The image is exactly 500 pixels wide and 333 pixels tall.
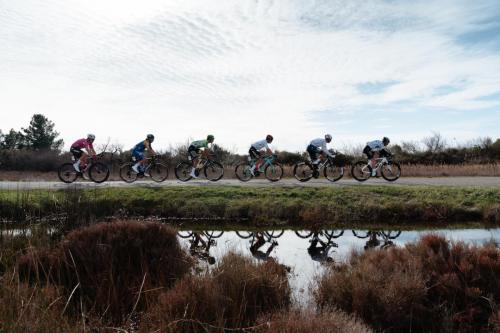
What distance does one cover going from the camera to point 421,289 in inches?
274

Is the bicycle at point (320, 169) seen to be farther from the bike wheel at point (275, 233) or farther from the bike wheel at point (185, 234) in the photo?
the bike wheel at point (185, 234)

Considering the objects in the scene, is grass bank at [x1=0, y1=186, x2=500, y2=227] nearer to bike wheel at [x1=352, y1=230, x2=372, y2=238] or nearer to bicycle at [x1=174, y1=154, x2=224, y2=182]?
bike wheel at [x1=352, y1=230, x2=372, y2=238]

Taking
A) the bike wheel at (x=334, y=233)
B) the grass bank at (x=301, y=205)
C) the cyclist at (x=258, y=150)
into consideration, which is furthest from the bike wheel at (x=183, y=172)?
the bike wheel at (x=334, y=233)

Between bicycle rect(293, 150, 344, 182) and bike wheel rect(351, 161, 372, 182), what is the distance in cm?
73

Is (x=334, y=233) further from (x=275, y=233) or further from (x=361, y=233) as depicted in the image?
(x=275, y=233)

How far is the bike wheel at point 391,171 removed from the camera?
71.1 ft

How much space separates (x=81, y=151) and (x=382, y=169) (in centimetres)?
1449

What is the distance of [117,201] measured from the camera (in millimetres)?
15992

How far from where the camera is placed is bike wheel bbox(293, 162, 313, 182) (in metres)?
21.9

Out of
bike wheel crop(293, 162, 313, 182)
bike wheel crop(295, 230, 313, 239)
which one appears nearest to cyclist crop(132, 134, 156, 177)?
bike wheel crop(293, 162, 313, 182)

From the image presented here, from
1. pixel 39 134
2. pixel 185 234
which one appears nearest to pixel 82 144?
pixel 185 234

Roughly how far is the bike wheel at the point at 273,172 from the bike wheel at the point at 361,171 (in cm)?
364

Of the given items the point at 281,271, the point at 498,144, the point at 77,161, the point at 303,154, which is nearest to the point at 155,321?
the point at 281,271

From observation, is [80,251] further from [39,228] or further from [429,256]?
[429,256]
